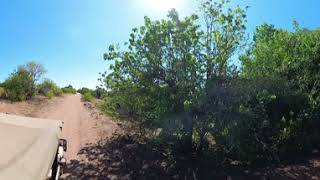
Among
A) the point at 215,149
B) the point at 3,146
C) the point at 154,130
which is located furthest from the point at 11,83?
the point at 3,146

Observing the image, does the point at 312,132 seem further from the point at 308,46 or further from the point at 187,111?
the point at 187,111

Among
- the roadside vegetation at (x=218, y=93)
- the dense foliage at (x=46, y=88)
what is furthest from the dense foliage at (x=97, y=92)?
the dense foliage at (x=46, y=88)

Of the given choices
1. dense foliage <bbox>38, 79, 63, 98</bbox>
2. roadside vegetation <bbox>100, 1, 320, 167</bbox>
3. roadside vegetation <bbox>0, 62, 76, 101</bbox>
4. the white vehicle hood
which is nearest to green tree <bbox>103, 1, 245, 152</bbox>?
roadside vegetation <bbox>100, 1, 320, 167</bbox>

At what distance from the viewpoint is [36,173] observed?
486cm

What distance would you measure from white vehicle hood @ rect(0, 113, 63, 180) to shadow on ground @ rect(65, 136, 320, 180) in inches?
154

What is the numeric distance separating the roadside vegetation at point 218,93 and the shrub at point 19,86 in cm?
2224

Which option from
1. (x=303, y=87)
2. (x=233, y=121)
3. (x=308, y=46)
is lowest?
(x=233, y=121)

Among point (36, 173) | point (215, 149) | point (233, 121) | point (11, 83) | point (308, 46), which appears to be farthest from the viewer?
point (11, 83)

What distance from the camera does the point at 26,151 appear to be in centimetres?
564

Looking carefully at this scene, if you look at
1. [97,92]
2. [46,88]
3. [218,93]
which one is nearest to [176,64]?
[218,93]

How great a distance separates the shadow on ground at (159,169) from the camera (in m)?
11.1

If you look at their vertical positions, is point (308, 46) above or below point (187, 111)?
above

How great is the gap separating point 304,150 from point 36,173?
9942 mm

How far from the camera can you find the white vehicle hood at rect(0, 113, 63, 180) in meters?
4.55
